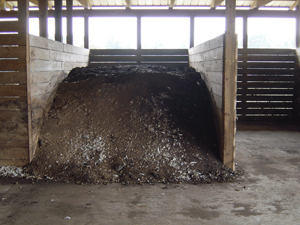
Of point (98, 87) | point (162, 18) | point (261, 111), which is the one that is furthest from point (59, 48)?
point (261, 111)

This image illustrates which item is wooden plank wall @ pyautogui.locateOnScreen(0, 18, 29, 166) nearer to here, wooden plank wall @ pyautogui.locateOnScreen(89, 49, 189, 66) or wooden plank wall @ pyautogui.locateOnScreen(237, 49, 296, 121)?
wooden plank wall @ pyautogui.locateOnScreen(89, 49, 189, 66)

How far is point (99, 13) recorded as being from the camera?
8750 mm

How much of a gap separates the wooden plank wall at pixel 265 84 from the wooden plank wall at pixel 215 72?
3.21 metres

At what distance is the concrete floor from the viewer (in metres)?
2.92

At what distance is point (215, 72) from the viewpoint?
196 inches

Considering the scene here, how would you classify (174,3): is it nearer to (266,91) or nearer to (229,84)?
(266,91)

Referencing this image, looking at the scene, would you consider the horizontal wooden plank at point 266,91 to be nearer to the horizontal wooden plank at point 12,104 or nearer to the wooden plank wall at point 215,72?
the wooden plank wall at point 215,72

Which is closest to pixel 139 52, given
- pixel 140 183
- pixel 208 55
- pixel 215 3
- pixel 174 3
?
pixel 174 3

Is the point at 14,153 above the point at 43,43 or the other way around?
→ the other way around

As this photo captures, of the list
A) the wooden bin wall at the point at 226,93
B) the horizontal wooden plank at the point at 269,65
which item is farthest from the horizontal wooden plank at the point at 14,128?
the horizontal wooden plank at the point at 269,65

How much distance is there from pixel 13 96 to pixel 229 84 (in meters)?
3.29

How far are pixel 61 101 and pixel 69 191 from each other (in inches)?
91.3

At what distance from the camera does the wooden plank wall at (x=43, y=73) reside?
15.2 ft

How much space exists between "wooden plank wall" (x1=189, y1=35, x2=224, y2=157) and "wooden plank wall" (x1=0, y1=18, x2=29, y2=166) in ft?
9.79
